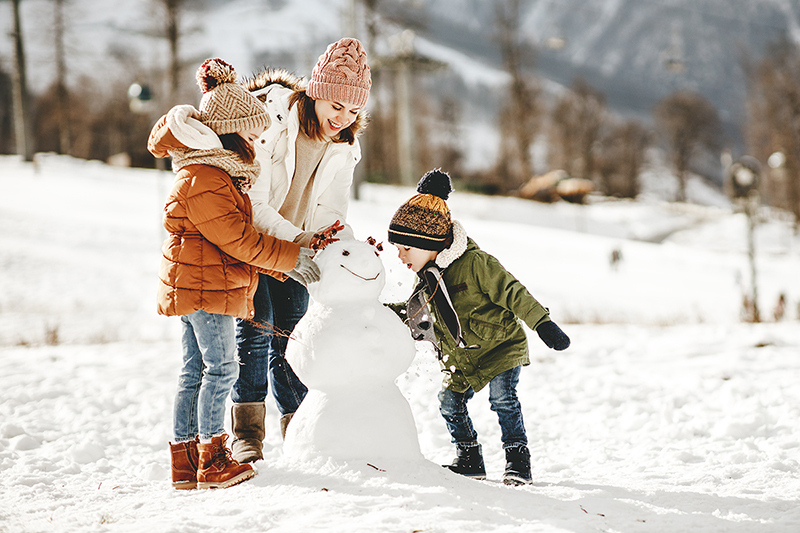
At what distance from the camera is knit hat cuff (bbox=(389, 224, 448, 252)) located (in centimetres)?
273

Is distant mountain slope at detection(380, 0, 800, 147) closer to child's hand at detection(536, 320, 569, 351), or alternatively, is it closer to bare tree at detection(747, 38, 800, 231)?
bare tree at detection(747, 38, 800, 231)

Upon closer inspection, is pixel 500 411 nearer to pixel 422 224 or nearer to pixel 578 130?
pixel 422 224

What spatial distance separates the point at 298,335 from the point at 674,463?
6.44ft

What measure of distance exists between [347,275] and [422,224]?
464 millimetres

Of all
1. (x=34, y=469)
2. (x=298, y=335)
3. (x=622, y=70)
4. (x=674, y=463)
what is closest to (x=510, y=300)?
(x=298, y=335)

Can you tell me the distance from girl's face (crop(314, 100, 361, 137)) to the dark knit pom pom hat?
0.45m

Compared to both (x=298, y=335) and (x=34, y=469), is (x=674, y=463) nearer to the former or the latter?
(x=298, y=335)

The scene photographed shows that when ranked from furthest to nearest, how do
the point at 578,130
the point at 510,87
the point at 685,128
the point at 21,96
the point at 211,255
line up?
1. the point at 685,128
2. the point at 578,130
3. the point at 510,87
4. the point at 21,96
5. the point at 211,255

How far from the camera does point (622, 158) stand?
4591 centimetres

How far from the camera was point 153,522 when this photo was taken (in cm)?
197

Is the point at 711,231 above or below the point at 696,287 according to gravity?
above

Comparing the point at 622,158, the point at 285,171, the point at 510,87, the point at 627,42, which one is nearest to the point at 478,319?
the point at 285,171

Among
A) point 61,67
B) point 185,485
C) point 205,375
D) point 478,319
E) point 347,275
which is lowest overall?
point 185,485

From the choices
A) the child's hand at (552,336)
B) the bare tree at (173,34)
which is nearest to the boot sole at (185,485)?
the child's hand at (552,336)
